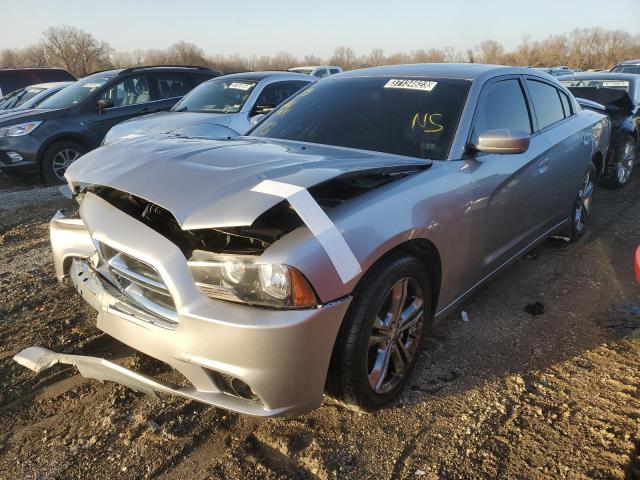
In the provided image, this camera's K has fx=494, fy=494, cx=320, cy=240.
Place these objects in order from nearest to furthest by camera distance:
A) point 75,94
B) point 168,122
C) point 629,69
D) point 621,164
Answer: point 168,122
point 621,164
point 75,94
point 629,69

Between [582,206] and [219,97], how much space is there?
17.1 ft

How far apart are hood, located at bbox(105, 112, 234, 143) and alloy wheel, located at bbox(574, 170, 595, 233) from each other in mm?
4423

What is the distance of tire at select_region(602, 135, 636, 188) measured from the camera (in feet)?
22.8

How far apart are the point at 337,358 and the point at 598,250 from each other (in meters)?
3.76

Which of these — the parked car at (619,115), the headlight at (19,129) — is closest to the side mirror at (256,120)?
the headlight at (19,129)

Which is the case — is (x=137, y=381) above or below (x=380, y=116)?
below

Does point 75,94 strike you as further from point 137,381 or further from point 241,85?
point 137,381

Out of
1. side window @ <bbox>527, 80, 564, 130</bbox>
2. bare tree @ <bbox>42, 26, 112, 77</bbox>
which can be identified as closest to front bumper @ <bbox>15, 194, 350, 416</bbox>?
side window @ <bbox>527, 80, 564, 130</bbox>

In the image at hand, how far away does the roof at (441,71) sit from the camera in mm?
3430

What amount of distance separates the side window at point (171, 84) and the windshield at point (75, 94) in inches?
35.3

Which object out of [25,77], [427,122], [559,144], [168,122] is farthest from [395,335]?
[25,77]

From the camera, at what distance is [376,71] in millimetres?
3783

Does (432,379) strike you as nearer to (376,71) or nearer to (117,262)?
(117,262)

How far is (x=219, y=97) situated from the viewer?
24.6 ft
